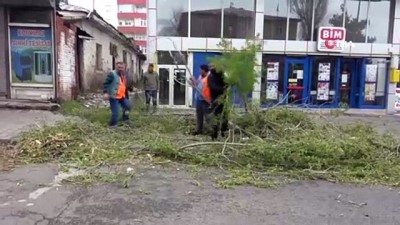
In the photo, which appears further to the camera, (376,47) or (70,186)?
(376,47)

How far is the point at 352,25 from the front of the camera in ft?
62.0

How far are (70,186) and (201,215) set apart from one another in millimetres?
1930

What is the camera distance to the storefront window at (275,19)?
18547mm

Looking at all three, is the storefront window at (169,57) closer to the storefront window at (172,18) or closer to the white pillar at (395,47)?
the storefront window at (172,18)

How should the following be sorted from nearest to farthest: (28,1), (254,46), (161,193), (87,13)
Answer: (161,193)
(254,46)
(28,1)
(87,13)

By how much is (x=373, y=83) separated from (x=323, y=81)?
241 cm

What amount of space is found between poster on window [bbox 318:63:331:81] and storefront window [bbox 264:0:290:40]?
2019mm

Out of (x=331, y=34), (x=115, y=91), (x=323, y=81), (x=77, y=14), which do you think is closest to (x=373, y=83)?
(x=323, y=81)

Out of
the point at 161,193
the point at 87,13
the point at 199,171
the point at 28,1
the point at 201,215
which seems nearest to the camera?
the point at 201,215

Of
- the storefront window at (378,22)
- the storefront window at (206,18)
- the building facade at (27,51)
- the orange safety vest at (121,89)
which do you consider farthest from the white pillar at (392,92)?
the building facade at (27,51)

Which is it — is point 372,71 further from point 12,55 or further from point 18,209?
point 18,209

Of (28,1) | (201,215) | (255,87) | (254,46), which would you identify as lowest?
(201,215)

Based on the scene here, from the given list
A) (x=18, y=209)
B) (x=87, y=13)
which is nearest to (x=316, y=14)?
(x=87, y=13)

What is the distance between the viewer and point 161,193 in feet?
17.0
